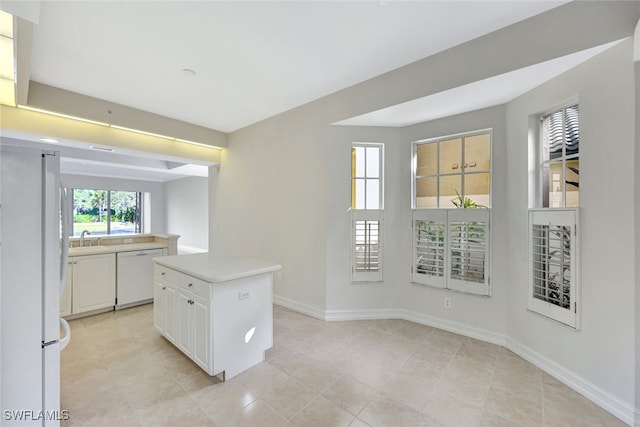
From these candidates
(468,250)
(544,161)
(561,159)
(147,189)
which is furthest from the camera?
(147,189)

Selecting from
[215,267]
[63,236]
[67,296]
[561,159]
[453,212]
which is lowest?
[67,296]

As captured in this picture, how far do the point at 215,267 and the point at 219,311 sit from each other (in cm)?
42

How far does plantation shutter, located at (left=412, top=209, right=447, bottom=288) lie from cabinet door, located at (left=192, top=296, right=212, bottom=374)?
7.73ft

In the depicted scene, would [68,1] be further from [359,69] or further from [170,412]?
[170,412]

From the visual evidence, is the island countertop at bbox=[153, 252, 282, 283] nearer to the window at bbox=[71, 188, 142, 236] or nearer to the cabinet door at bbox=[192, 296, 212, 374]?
the cabinet door at bbox=[192, 296, 212, 374]

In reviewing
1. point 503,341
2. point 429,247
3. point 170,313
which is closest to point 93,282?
point 170,313

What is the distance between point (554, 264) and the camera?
7.34 ft

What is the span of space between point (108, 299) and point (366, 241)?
3452 mm

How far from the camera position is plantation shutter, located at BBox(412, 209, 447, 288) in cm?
303

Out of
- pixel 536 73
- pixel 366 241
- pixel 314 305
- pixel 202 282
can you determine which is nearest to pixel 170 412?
pixel 202 282

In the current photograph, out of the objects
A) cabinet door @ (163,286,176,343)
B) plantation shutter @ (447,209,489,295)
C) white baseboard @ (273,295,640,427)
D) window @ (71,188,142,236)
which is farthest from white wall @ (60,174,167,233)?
plantation shutter @ (447,209,489,295)

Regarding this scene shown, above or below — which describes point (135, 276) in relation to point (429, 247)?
below

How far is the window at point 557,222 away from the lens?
2.10 m

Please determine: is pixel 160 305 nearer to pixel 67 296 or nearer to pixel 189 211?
pixel 67 296
